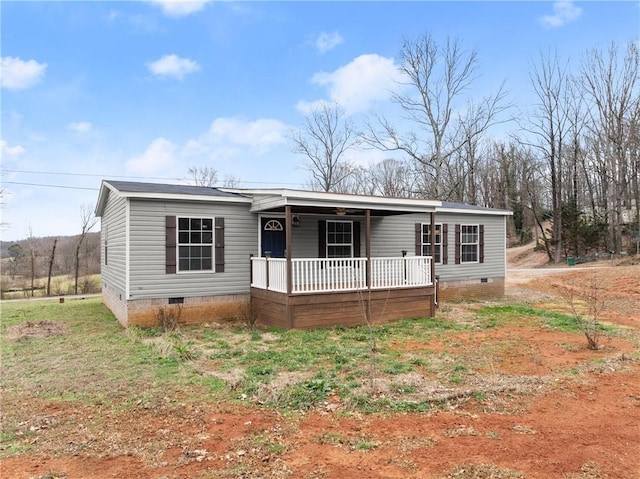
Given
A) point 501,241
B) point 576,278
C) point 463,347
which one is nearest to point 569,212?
point 576,278

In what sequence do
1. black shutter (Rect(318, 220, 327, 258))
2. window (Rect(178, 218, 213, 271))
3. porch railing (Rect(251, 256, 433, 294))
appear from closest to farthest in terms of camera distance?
porch railing (Rect(251, 256, 433, 294)), window (Rect(178, 218, 213, 271)), black shutter (Rect(318, 220, 327, 258))

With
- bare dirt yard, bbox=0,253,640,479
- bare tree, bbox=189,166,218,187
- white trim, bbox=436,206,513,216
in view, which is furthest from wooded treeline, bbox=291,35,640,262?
bare dirt yard, bbox=0,253,640,479

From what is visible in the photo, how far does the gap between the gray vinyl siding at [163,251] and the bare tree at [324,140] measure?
66.2ft

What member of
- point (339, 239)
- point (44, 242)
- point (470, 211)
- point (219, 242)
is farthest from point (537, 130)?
point (44, 242)

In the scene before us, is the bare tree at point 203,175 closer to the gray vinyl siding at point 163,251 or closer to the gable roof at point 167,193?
the gable roof at point 167,193

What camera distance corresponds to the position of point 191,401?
15.5 feet

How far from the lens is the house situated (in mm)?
9055

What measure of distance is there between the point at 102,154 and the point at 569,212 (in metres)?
30.2

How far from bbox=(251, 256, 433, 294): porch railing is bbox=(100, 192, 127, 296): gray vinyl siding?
3061 mm

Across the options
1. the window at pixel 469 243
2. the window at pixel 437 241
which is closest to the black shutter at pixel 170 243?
the window at pixel 437 241

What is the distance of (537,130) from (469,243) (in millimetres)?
18406

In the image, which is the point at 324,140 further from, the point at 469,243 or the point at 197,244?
the point at 197,244

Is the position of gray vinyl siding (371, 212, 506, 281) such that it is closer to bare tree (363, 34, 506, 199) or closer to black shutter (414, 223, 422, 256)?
black shutter (414, 223, 422, 256)

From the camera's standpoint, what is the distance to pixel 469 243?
45.9 feet
